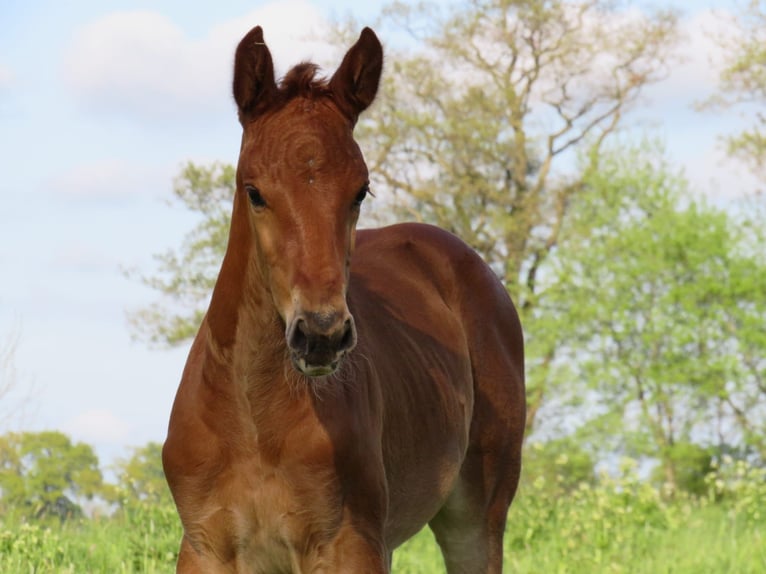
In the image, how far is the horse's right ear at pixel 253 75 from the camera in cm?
371

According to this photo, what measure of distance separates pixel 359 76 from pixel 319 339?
1.16 m

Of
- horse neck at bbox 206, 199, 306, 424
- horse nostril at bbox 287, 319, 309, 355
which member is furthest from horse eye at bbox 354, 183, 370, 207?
horse nostril at bbox 287, 319, 309, 355

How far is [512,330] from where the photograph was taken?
624 cm

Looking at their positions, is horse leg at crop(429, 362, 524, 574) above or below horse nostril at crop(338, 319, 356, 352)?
above

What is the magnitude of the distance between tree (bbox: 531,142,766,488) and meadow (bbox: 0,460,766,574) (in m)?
16.2

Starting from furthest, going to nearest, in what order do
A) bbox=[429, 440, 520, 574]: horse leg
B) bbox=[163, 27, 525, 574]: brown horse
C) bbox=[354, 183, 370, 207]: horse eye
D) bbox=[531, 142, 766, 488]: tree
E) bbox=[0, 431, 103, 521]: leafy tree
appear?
bbox=[531, 142, 766, 488]: tree
bbox=[0, 431, 103, 521]: leafy tree
bbox=[429, 440, 520, 574]: horse leg
bbox=[354, 183, 370, 207]: horse eye
bbox=[163, 27, 525, 574]: brown horse

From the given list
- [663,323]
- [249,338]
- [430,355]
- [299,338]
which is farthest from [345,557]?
[663,323]

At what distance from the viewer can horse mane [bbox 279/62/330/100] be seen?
149 inches

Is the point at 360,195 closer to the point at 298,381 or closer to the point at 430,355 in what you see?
the point at 298,381

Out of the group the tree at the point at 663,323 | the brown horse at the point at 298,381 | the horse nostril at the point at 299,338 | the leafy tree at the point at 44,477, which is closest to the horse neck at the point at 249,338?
the brown horse at the point at 298,381

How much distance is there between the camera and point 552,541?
27.8 ft

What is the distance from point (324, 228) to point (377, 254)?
2.47 meters

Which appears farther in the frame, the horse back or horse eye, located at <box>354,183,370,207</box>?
the horse back

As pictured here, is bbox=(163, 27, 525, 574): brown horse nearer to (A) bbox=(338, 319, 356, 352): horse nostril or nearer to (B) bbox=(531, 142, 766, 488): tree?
(A) bbox=(338, 319, 356, 352): horse nostril
